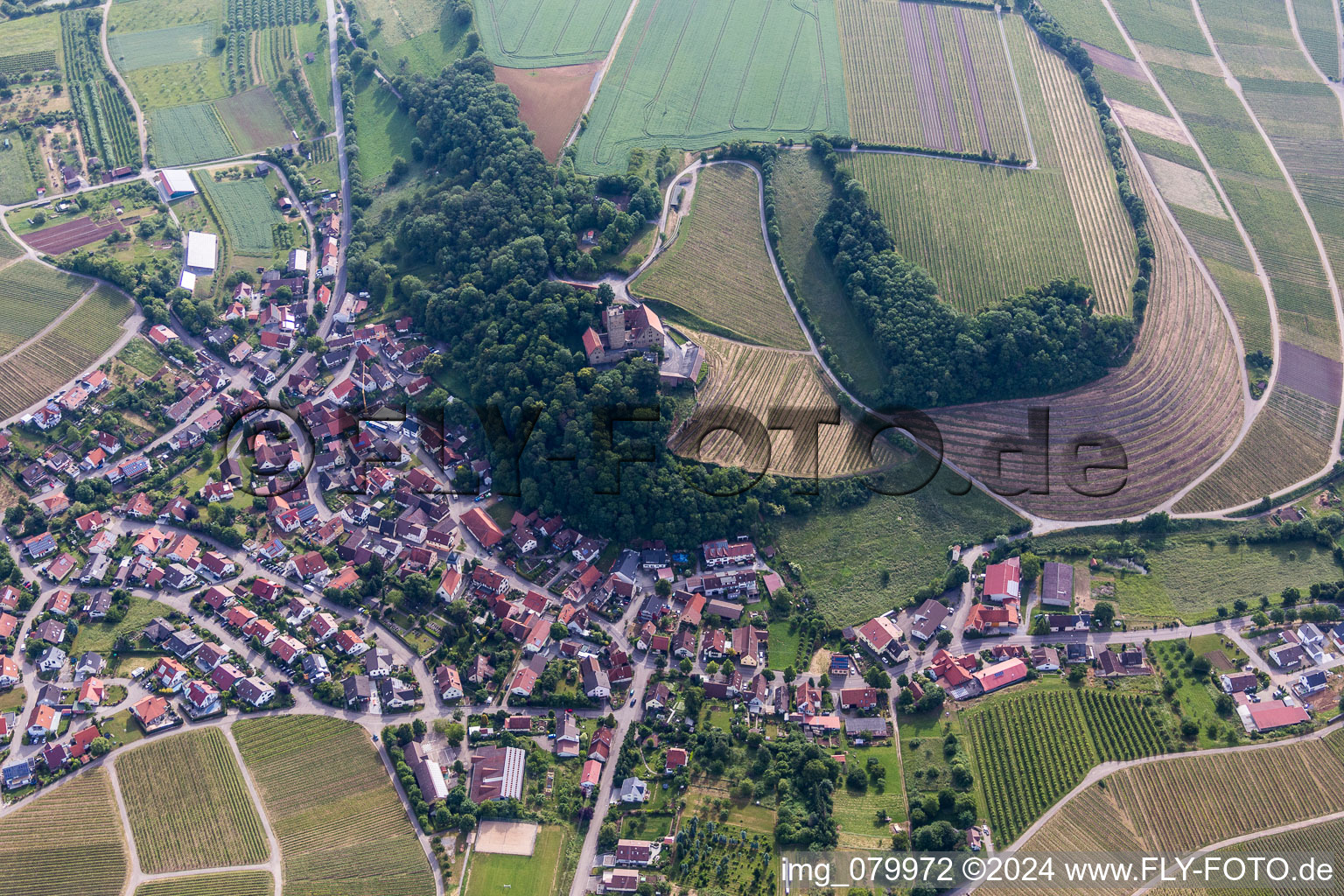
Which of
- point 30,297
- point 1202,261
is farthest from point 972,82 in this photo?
point 30,297

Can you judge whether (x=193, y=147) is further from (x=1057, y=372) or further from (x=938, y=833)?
(x=938, y=833)

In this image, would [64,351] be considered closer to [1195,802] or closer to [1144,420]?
[1144,420]

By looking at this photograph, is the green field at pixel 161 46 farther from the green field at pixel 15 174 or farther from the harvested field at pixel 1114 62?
the harvested field at pixel 1114 62

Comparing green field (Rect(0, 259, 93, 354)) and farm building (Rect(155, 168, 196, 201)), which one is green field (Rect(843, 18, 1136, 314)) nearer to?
farm building (Rect(155, 168, 196, 201))

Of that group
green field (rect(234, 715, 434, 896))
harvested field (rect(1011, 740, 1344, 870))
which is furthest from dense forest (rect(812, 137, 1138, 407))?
green field (rect(234, 715, 434, 896))

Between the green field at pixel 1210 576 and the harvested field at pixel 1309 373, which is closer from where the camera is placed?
the green field at pixel 1210 576

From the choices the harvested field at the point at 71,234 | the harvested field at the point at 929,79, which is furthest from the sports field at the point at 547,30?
the harvested field at the point at 71,234
